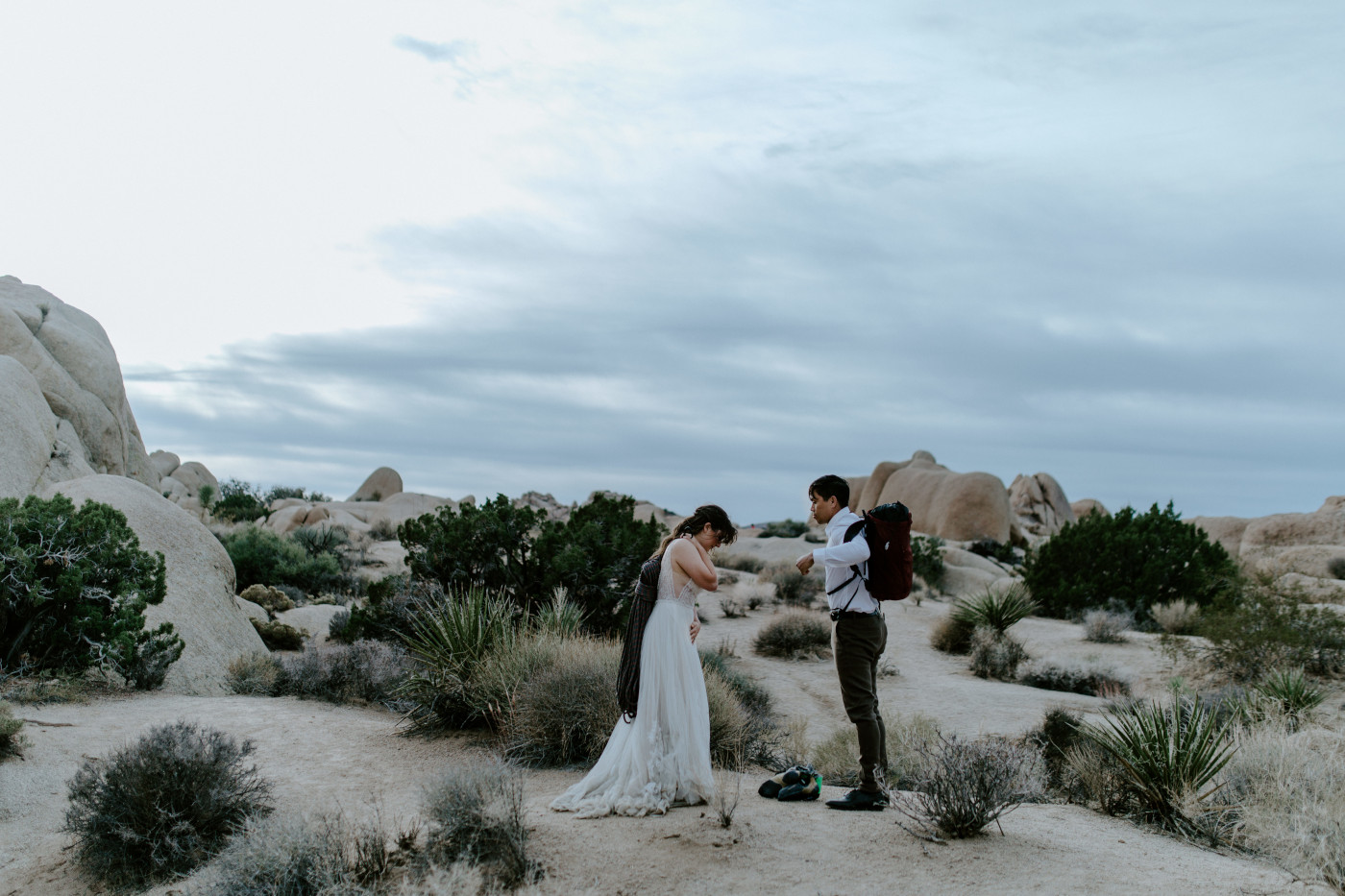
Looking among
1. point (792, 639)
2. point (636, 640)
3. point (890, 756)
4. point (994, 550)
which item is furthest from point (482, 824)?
point (994, 550)

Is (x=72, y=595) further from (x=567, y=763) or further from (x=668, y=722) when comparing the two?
(x=668, y=722)

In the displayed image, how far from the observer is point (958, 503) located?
4069 cm

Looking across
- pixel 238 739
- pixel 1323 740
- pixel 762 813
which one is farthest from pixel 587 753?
pixel 1323 740

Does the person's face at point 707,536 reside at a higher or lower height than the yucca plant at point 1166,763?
higher

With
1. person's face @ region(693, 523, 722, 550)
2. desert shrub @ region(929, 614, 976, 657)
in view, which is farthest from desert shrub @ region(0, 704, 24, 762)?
desert shrub @ region(929, 614, 976, 657)

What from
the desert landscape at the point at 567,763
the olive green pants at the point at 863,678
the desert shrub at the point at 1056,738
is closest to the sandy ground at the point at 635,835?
the desert landscape at the point at 567,763

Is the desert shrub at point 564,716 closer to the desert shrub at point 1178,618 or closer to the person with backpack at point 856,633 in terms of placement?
the person with backpack at point 856,633

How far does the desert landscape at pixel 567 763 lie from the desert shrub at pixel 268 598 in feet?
0.21

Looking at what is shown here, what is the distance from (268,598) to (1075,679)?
586 inches

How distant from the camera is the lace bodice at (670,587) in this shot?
6410 millimetres

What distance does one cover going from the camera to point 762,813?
638cm

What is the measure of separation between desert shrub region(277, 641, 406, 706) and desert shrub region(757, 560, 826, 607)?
38.4 ft

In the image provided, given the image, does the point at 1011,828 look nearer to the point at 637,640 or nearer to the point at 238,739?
the point at 637,640

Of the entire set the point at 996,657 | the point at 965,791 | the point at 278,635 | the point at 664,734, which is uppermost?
the point at 664,734
